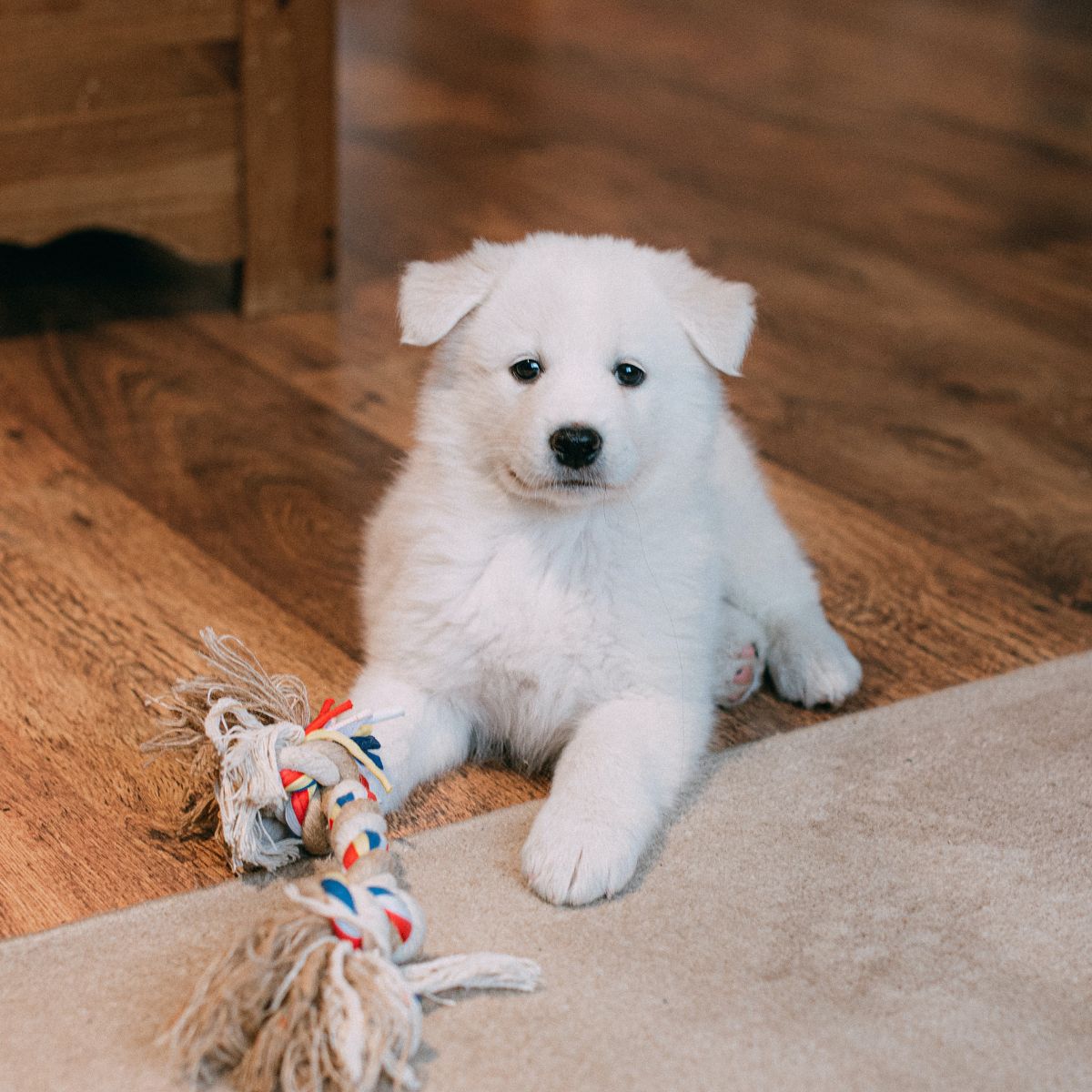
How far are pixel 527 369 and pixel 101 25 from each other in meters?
1.59

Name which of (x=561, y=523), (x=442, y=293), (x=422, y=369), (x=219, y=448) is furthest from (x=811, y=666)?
(x=422, y=369)

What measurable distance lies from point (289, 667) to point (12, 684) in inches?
12.1

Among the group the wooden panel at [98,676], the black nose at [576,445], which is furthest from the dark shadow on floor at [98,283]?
the black nose at [576,445]

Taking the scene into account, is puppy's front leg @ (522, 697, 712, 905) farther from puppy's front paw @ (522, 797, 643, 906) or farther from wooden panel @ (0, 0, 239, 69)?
wooden panel @ (0, 0, 239, 69)

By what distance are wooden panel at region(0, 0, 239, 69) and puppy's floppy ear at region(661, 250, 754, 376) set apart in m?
1.56

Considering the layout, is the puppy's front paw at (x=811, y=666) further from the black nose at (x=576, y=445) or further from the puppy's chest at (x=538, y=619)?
the black nose at (x=576, y=445)

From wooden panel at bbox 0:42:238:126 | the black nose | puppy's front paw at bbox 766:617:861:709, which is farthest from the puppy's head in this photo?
wooden panel at bbox 0:42:238:126

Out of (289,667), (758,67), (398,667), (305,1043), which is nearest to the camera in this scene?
(305,1043)

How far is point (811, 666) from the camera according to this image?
5.81 ft

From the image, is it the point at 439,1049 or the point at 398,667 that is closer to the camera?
the point at 439,1049

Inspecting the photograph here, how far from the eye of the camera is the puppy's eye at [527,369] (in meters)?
1.48

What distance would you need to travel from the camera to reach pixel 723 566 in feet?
5.82

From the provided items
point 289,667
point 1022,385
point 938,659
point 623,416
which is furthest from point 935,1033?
point 1022,385

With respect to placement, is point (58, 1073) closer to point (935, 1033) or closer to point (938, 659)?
point (935, 1033)
